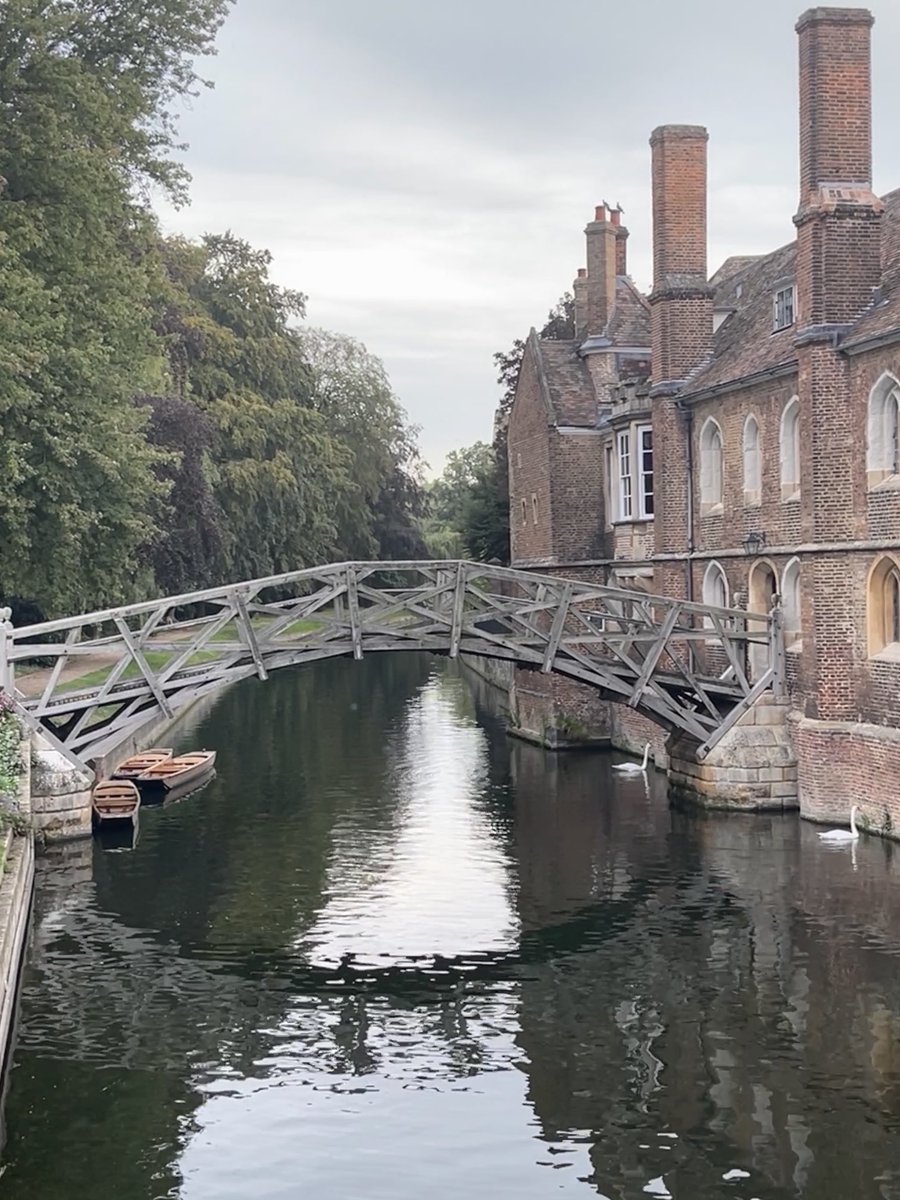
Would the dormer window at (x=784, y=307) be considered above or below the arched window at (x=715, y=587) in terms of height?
above

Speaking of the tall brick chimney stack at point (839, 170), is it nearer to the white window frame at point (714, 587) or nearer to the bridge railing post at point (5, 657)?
the white window frame at point (714, 587)

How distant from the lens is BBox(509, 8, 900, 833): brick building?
75.3 feet

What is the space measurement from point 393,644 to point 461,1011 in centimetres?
1030

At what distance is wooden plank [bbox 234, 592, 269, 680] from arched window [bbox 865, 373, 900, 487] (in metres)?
9.84

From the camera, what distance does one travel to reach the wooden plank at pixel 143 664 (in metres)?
23.3

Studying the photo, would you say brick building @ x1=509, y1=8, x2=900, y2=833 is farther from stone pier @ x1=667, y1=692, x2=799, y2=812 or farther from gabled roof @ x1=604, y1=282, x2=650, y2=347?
stone pier @ x1=667, y1=692, x2=799, y2=812

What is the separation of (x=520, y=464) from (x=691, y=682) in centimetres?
1250

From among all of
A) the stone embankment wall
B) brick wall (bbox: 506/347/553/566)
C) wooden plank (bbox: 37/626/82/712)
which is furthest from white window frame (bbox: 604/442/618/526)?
the stone embankment wall

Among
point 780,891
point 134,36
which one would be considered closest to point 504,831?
point 780,891

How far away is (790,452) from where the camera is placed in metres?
25.9

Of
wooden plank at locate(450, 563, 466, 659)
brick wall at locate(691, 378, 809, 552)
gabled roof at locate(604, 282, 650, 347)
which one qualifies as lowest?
wooden plank at locate(450, 563, 466, 659)

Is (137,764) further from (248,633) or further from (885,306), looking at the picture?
(885,306)

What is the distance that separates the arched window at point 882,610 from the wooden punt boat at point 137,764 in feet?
45.2

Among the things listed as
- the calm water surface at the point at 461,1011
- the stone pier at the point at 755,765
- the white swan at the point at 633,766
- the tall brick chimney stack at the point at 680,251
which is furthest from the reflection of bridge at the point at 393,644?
the tall brick chimney stack at the point at 680,251
